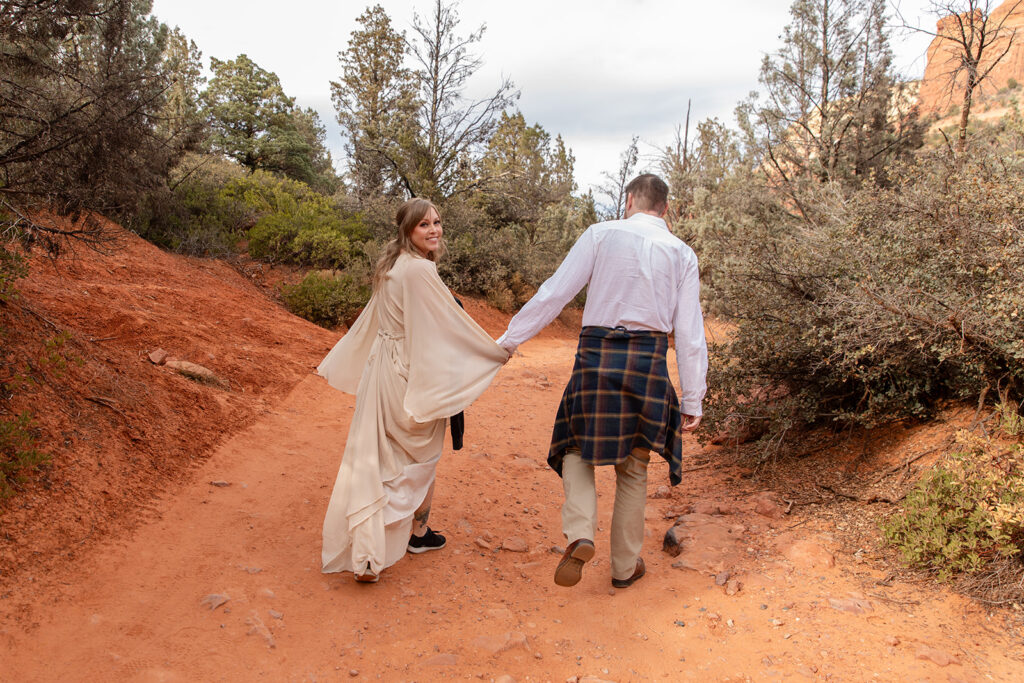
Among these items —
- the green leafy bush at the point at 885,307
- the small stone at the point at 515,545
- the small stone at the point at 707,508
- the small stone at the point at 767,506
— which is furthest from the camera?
the small stone at the point at 707,508

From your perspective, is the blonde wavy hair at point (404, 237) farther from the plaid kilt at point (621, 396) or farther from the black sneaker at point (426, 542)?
the black sneaker at point (426, 542)

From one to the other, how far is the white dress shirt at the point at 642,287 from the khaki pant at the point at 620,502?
1.41 ft

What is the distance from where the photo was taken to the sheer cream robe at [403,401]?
3.45 metres

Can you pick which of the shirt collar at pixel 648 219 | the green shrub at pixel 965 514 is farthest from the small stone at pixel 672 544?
the shirt collar at pixel 648 219

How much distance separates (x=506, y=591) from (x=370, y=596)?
720 mm

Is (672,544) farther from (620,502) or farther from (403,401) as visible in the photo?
(403,401)

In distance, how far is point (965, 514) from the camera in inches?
123

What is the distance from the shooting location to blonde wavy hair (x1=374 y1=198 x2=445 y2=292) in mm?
3623

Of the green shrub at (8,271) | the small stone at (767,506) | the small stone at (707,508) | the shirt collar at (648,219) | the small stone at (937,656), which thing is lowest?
the small stone at (707,508)

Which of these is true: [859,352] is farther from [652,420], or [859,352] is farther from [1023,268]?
[652,420]

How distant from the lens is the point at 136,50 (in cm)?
986

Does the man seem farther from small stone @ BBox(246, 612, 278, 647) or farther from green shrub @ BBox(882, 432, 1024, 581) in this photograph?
small stone @ BBox(246, 612, 278, 647)

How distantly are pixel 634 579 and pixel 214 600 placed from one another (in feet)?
7.03

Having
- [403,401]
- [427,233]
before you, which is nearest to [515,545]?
[403,401]
